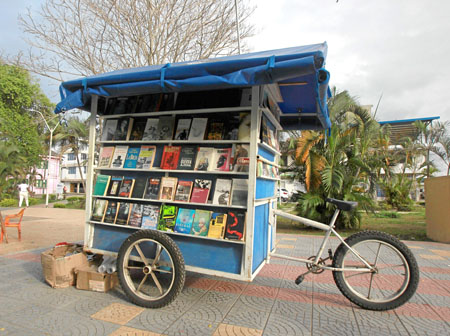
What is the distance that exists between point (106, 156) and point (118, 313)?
2068 mm

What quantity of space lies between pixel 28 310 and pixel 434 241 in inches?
381

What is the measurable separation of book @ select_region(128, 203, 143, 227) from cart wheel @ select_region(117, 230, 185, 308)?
10.5 inches

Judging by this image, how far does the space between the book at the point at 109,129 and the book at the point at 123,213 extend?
0.98 meters

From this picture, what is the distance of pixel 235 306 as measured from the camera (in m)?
3.53

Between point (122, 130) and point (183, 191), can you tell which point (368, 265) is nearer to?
point (183, 191)

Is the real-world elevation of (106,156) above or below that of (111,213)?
above

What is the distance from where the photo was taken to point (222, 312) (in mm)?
3355

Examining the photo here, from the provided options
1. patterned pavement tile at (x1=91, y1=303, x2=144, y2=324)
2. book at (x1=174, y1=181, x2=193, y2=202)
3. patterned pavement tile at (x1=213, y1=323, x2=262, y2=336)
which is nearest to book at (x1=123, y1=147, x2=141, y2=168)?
book at (x1=174, y1=181, x2=193, y2=202)

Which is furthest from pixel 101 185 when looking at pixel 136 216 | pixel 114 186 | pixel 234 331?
pixel 234 331

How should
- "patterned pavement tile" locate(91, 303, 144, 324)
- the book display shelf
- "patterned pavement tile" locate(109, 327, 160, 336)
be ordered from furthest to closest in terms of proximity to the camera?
the book display shelf, "patterned pavement tile" locate(91, 303, 144, 324), "patterned pavement tile" locate(109, 327, 160, 336)

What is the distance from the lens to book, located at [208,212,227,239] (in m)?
3.45

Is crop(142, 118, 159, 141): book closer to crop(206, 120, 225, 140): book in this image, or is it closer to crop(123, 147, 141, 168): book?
crop(123, 147, 141, 168): book

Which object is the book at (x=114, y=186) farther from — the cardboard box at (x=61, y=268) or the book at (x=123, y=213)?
the cardboard box at (x=61, y=268)

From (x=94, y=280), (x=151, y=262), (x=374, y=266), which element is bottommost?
(x=94, y=280)
